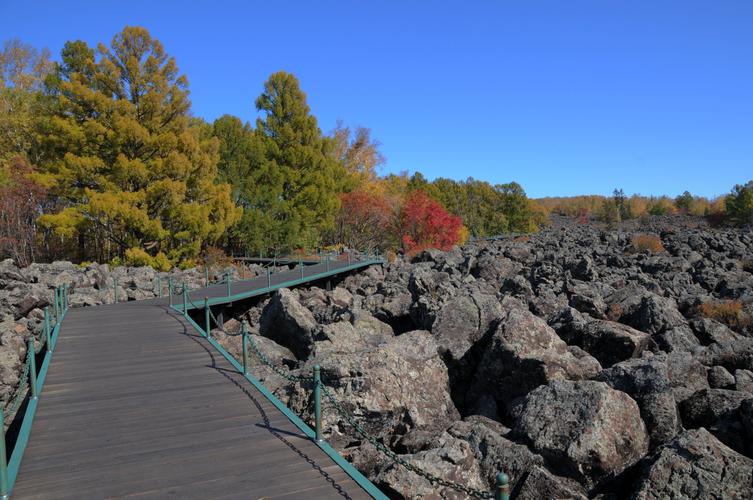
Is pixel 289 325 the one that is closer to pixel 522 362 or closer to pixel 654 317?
pixel 522 362

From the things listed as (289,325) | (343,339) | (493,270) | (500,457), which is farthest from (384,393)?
(493,270)

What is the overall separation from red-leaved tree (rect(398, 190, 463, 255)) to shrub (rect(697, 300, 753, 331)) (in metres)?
30.8

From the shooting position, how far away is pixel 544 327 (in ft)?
41.7

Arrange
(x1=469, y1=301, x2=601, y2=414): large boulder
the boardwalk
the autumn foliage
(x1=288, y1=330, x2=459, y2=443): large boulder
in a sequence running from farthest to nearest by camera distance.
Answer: the autumn foliage < (x1=469, y1=301, x2=601, y2=414): large boulder < (x1=288, y1=330, x2=459, y2=443): large boulder < the boardwalk

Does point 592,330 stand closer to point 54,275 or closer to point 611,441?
point 611,441

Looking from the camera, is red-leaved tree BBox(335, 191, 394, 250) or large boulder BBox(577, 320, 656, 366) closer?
large boulder BBox(577, 320, 656, 366)

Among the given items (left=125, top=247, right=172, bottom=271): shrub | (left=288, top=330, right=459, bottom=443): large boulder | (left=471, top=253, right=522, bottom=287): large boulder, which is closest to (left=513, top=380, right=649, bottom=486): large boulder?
(left=288, top=330, right=459, bottom=443): large boulder

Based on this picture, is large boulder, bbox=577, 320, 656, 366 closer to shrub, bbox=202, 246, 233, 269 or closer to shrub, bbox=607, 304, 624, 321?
shrub, bbox=607, 304, 624, 321

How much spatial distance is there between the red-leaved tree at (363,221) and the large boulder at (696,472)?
137 ft

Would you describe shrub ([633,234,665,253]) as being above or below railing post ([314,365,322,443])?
above

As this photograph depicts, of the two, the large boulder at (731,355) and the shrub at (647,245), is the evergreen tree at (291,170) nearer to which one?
the shrub at (647,245)

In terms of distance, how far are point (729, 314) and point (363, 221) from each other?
1351 inches

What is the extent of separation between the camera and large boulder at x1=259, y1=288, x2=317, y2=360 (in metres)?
16.8

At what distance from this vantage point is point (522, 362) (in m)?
11.6
